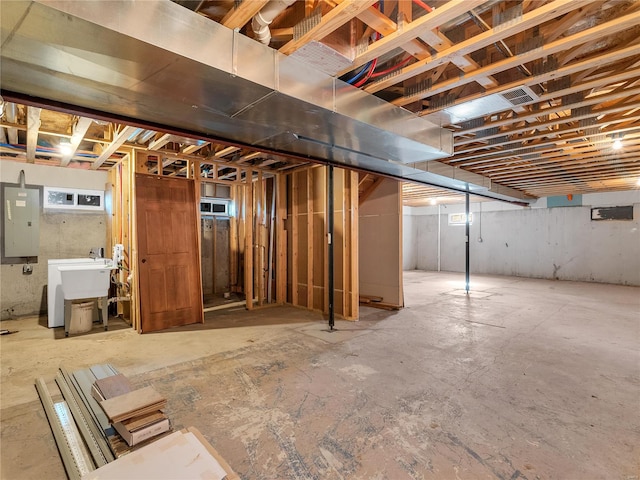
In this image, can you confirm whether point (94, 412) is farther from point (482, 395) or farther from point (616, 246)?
point (616, 246)

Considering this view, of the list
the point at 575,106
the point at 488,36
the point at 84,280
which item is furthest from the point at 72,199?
the point at 575,106

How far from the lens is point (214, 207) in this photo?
679 cm

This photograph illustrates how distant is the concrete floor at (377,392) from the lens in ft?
5.97

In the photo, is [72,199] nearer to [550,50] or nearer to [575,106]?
[550,50]

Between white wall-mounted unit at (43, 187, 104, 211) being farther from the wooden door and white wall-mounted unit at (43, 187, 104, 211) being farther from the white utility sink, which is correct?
the wooden door

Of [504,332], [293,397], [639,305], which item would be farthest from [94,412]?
[639,305]

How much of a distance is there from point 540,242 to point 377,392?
9.80m

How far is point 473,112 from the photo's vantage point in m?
3.18

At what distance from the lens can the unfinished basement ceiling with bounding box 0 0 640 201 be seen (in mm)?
1646

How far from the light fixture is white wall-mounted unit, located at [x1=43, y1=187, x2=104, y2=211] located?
0.89 metres

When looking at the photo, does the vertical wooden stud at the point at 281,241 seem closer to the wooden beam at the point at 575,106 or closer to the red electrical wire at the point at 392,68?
the wooden beam at the point at 575,106

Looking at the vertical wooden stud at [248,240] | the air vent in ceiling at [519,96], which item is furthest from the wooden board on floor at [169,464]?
the vertical wooden stud at [248,240]

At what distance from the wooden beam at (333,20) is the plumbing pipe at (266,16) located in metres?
0.17

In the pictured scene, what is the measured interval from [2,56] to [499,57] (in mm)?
3223
